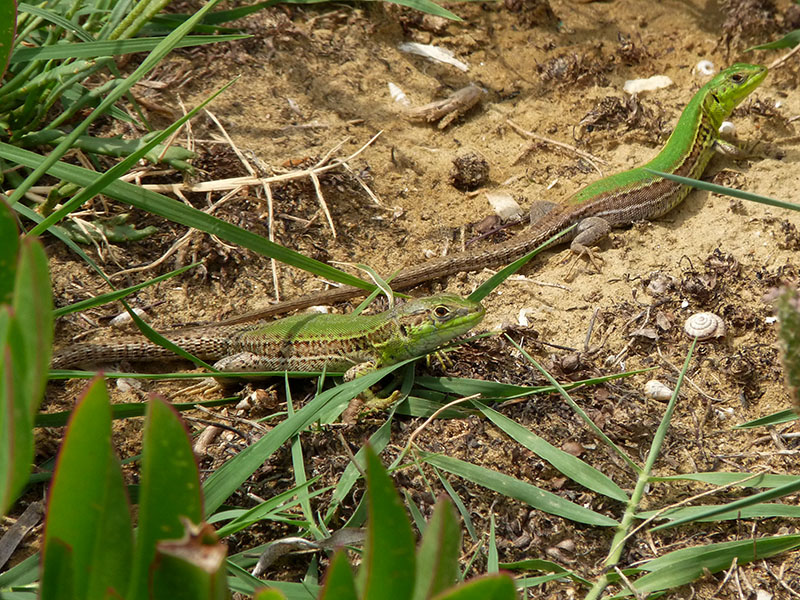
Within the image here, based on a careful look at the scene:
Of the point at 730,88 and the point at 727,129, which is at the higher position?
the point at 730,88

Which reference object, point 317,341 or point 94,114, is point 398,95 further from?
point 94,114

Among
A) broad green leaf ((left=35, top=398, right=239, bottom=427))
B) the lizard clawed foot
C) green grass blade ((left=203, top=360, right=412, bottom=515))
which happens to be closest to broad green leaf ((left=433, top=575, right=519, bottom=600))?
green grass blade ((left=203, top=360, right=412, bottom=515))

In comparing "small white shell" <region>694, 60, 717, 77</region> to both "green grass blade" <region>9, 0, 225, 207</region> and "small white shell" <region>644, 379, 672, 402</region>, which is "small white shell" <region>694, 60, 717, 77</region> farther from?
"green grass blade" <region>9, 0, 225, 207</region>

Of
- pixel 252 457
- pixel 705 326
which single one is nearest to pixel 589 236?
pixel 705 326

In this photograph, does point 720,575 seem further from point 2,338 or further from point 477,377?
point 2,338

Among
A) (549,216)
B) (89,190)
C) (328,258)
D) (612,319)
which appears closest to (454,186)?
A: (549,216)
